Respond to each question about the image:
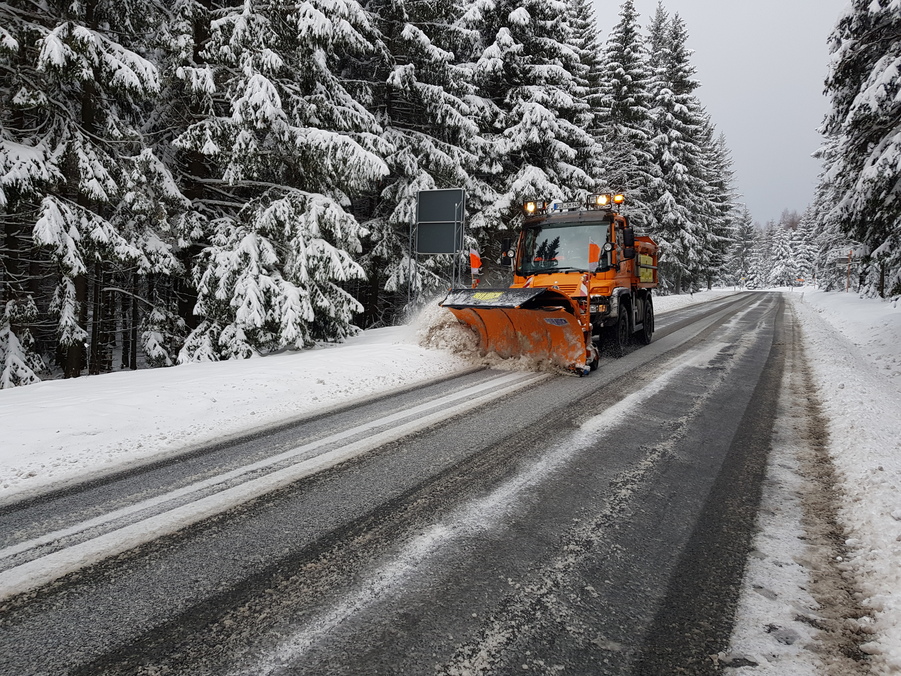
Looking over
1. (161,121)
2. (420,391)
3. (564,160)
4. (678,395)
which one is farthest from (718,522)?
(564,160)

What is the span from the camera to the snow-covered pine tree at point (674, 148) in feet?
100

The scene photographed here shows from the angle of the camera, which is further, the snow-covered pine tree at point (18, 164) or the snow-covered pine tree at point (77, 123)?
the snow-covered pine tree at point (77, 123)

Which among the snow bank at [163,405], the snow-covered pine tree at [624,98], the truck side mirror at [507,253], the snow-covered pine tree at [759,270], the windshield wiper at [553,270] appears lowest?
the snow bank at [163,405]

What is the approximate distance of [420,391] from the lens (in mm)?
6164

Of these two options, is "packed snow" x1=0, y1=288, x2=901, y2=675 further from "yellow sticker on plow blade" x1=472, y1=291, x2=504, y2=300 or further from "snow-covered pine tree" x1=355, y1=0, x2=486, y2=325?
"snow-covered pine tree" x1=355, y1=0, x2=486, y2=325

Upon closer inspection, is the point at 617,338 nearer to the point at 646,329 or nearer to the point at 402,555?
the point at 646,329

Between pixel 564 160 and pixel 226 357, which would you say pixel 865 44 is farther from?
pixel 226 357

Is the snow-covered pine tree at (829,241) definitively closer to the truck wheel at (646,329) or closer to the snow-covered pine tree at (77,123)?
the truck wheel at (646,329)

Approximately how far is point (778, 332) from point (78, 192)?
1684 centimetres

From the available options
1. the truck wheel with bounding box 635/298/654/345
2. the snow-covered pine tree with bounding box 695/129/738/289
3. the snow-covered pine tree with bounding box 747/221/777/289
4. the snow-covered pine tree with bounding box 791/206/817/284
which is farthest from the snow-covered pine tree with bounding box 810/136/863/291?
the snow-covered pine tree with bounding box 747/221/777/289

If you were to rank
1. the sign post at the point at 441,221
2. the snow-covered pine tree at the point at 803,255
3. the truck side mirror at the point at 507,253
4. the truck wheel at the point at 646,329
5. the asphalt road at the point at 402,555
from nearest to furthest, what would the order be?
the asphalt road at the point at 402,555 < the truck side mirror at the point at 507,253 < the truck wheel at the point at 646,329 < the sign post at the point at 441,221 < the snow-covered pine tree at the point at 803,255

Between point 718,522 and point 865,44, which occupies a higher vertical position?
point 865,44

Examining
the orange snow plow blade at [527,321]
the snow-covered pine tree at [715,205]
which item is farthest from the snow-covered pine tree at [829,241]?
the orange snow plow blade at [527,321]

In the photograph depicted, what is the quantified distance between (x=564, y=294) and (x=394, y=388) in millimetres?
3068
